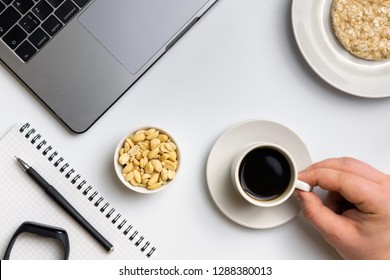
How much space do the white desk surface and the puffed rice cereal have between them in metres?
0.08

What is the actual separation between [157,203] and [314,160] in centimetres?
29

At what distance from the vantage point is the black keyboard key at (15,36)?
93 centimetres

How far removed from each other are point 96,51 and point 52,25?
0.28ft

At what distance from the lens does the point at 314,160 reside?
998mm

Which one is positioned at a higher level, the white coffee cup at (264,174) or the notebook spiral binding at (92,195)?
the notebook spiral binding at (92,195)

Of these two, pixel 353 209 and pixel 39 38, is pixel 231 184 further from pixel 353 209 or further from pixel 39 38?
pixel 39 38

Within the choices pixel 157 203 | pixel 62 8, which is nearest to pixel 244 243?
pixel 157 203

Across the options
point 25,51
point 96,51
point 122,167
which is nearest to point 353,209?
point 122,167

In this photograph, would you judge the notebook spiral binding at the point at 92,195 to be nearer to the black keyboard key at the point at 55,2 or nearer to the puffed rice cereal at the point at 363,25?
the black keyboard key at the point at 55,2

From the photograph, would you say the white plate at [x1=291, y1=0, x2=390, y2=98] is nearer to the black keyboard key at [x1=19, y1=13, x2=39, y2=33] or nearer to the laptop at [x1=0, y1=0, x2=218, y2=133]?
the laptop at [x1=0, y1=0, x2=218, y2=133]

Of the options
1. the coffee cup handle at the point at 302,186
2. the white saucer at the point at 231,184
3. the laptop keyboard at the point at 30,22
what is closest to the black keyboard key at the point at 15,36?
the laptop keyboard at the point at 30,22

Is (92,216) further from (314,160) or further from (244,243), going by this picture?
(314,160)

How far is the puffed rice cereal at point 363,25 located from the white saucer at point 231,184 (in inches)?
7.4

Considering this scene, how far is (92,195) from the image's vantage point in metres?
0.99
